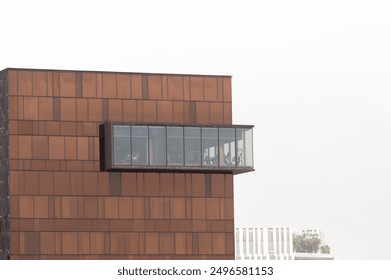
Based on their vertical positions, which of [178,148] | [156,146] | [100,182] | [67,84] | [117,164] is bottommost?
[100,182]

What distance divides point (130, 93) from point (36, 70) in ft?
20.2

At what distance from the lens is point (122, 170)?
92875 mm

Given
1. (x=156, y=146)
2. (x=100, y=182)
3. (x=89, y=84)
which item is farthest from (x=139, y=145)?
(x=89, y=84)

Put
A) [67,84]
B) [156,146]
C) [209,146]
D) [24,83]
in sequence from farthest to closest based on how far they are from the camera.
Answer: [209,146] < [156,146] < [67,84] < [24,83]

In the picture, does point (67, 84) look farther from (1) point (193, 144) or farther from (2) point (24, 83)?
A: (1) point (193, 144)

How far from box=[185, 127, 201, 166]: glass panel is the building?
0.06 m

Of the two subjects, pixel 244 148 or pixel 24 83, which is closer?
pixel 24 83

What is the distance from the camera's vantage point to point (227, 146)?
94.9m

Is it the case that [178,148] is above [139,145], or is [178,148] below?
below

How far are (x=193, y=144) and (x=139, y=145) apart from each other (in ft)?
12.3

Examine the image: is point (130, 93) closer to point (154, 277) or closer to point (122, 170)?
point (122, 170)

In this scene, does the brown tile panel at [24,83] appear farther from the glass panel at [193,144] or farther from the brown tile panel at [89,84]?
the glass panel at [193,144]

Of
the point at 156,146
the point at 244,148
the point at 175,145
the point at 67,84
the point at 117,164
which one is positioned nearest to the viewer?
the point at 117,164

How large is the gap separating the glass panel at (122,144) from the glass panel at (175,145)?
2702 millimetres
